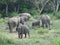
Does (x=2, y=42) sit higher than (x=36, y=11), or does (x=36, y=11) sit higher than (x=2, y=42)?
(x=2, y=42)

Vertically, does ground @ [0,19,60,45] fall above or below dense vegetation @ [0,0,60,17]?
above

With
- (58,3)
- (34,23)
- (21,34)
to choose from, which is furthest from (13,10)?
(21,34)

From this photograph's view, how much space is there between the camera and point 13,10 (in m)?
38.2

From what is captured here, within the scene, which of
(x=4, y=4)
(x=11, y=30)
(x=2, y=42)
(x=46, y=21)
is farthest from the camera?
(x=4, y=4)

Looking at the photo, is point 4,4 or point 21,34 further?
point 4,4

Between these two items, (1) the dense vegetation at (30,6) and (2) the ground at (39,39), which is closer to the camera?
(2) the ground at (39,39)

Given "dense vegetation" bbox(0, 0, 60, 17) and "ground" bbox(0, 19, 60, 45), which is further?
"dense vegetation" bbox(0, 0, 60, 17)

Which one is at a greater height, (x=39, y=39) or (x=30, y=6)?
(x=39, y=39)

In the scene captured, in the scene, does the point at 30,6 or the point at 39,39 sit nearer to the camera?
the point at 39,39

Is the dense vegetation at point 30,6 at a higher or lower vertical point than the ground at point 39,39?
lower

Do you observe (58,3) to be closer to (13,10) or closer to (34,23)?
(13,10)

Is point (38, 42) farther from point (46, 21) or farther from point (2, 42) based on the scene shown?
point (46, 21)

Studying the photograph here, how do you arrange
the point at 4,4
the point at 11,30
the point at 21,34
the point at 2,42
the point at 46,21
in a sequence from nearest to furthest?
the point at 2,42, the point at 21,34, the point at 11,30, the point at 46,21, the point at 4,4

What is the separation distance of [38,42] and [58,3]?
25.4 meters
